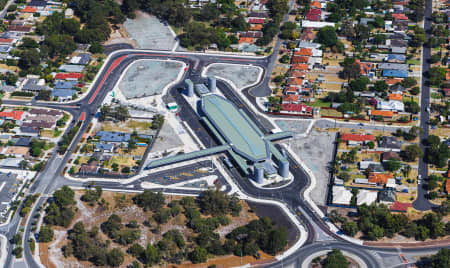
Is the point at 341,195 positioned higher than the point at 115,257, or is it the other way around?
the point at 341,195

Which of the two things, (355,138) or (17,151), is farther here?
(355,138)

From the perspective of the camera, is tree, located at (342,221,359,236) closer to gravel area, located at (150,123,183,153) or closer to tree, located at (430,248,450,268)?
tree, located at (430,248,450,268)

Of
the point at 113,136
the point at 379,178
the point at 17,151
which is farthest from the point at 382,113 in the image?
the point at 17,151

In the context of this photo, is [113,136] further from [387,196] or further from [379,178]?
[387,196]

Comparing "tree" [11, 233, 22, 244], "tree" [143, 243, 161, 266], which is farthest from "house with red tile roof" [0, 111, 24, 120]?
"tree" [143, 243, 161, 266]

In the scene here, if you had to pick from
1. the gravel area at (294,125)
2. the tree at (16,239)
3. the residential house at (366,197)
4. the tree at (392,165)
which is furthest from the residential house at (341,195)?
the tree at (16,239)

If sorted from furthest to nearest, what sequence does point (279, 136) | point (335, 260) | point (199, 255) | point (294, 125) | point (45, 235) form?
point (294, 125) → point (279, 136) → point (45, 235) → point (199, 255) → point (335, 260)

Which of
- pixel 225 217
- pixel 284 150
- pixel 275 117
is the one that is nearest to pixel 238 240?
pixel 225 217
